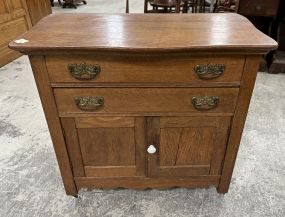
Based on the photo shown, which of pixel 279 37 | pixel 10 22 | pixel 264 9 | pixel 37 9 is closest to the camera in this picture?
pixel 264 9

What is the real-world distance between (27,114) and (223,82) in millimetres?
1688

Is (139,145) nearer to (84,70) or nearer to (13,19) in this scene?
(84,70)

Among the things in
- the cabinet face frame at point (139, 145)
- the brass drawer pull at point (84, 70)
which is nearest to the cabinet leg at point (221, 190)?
the cabinet face frame at point (139, 145)

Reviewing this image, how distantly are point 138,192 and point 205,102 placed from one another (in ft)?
2.21

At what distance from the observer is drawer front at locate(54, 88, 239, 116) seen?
3.28ft

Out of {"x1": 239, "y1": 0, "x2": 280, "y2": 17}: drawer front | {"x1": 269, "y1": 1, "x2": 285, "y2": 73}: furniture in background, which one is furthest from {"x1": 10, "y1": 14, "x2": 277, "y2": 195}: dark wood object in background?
{"x1": 269, "y1": 1, "x2": 285, "y2": 73}: furniture in background

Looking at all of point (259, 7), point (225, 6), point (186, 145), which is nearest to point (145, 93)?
point (186, 145)

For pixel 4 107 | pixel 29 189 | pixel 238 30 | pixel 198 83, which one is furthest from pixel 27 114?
pixel 238 30

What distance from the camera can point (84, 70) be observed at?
3.10ft

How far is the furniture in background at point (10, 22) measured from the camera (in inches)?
111

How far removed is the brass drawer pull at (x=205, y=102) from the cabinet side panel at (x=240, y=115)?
3.9 inches

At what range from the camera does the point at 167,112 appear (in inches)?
41.5

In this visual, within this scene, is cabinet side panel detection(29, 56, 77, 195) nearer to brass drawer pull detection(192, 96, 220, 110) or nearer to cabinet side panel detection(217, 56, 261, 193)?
brass drawer pull detection(192, 96, 220, 110)

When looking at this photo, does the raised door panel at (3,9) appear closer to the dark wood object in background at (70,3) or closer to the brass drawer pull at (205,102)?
the brass drawer pull at (205,102)
